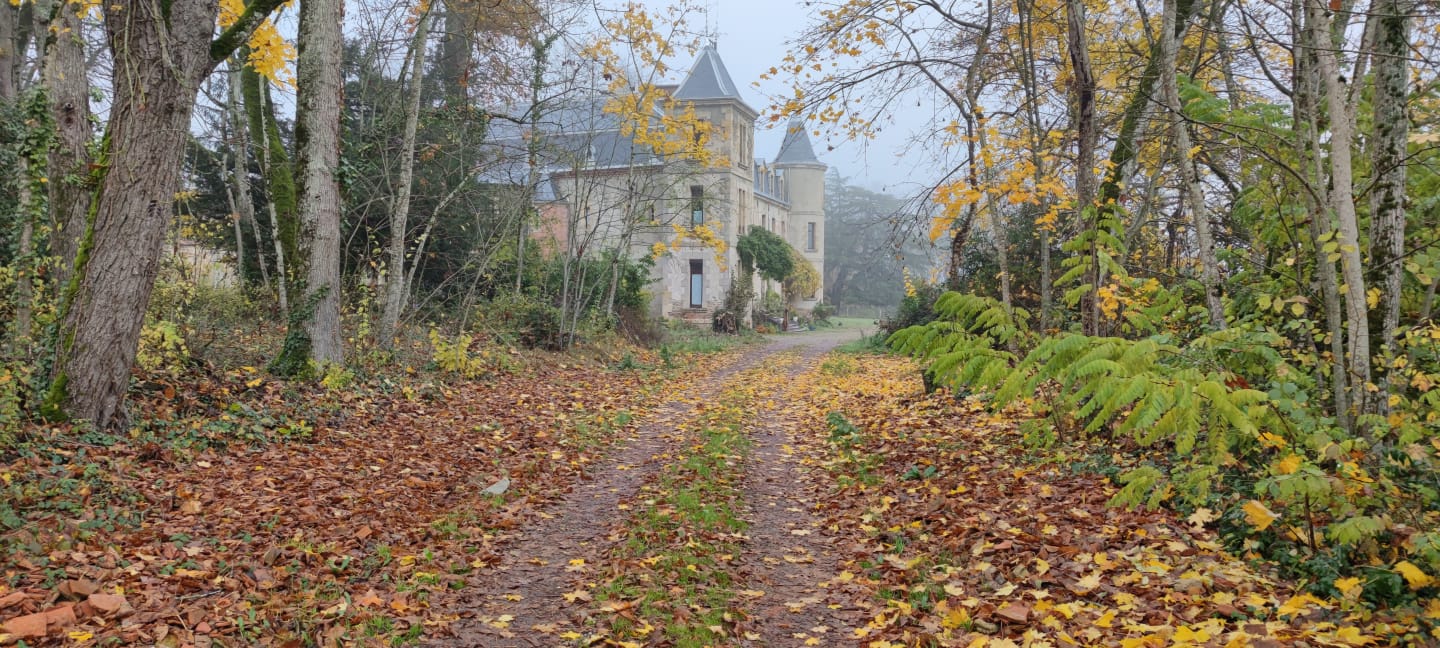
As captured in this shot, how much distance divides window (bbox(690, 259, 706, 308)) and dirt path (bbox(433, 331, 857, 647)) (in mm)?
27981

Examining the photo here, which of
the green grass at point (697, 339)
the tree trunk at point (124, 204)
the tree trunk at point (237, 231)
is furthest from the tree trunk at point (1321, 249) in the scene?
the green grass at point (697, 339)

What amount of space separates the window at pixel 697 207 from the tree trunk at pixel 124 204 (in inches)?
565

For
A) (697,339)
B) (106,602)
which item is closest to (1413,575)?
(106,602)

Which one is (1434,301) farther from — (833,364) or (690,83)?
(690,83)

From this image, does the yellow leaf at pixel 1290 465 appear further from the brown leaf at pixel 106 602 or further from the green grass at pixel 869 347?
the green grass at pixel 869 347

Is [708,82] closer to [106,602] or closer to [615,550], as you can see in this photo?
[615,550]

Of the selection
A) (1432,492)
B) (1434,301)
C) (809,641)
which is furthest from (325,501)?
(1434,301)

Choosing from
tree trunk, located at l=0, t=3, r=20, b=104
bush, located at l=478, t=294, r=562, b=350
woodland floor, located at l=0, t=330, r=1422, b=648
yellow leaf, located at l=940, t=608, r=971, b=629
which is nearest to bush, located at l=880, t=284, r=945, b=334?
bush, located at l=478, t=294, r=562, b=350

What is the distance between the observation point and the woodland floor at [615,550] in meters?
4.04

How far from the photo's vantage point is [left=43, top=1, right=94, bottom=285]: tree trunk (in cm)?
916

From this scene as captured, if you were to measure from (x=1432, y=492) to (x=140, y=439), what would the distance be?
9.06 m

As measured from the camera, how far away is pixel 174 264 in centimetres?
1133

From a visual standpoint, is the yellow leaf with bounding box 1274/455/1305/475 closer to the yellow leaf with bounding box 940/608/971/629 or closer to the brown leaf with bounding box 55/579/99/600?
the yellow leaf with bounding box 940/608/971/629

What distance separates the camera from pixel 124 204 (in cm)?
681
